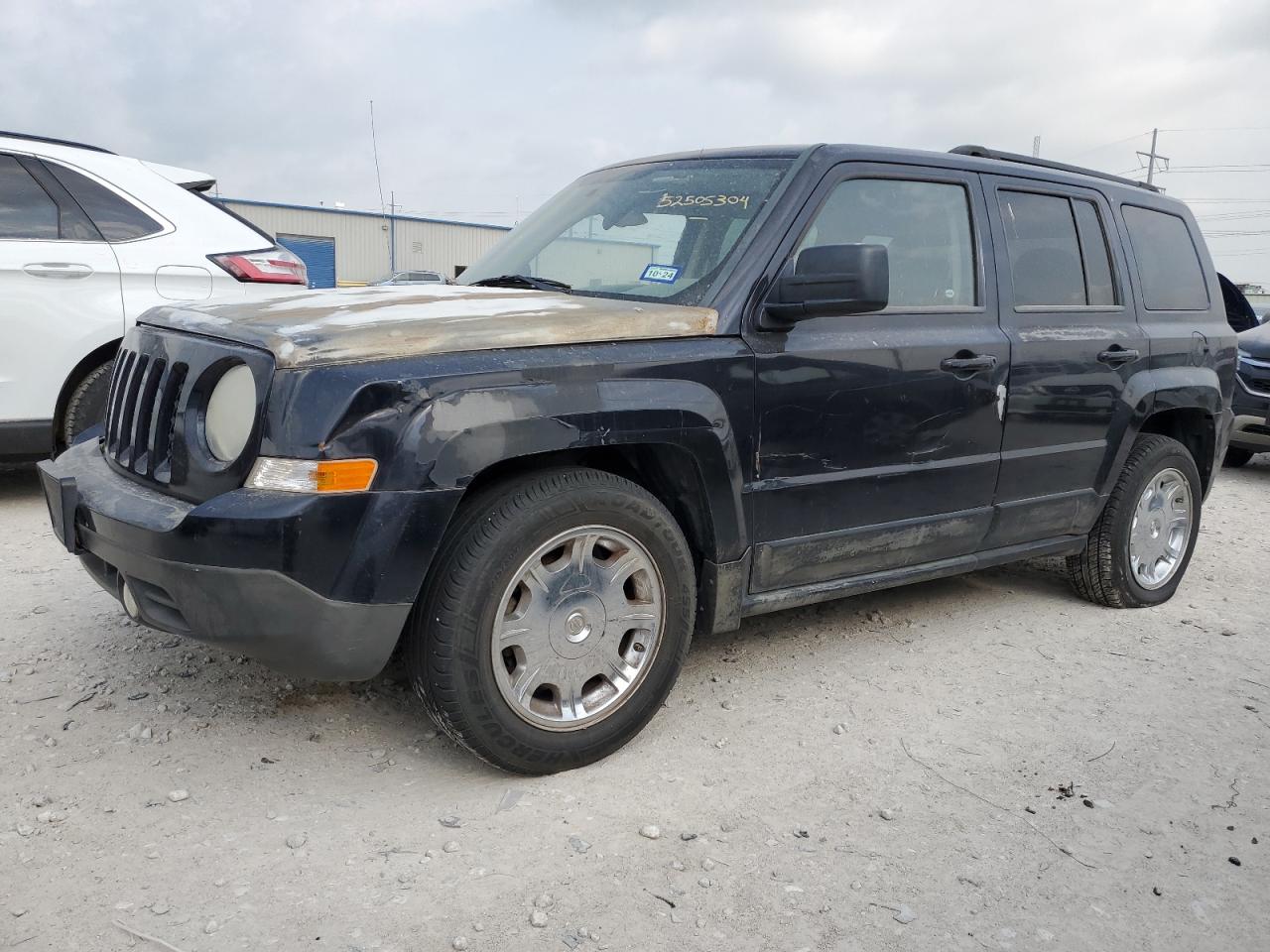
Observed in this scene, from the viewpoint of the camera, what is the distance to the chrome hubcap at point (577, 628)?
277 cm

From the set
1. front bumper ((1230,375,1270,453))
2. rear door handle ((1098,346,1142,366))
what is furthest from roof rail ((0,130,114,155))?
front bumper ((1230,375,1270,453))

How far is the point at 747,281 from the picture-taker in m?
3.16

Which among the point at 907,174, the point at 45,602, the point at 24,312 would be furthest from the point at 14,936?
the point at 24,312

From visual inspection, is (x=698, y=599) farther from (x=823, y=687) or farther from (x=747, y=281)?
(x=747, y=281)

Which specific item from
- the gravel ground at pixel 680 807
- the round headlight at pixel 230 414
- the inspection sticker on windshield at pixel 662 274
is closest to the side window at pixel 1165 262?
the gravel ground at pixel 680 807

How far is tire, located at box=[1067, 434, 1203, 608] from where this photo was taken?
452 cm

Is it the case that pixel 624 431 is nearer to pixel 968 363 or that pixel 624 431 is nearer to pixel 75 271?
pixel 968 363

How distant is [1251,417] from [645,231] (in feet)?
23.4

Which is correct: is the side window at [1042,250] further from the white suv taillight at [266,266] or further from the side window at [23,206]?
the side window at [23,206]

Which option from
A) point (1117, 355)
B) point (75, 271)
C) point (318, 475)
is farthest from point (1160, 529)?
point (75, 271)

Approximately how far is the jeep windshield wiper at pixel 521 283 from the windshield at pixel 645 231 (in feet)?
0.09

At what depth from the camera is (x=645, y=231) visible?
3.59 m

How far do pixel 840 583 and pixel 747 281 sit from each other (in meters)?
1.10

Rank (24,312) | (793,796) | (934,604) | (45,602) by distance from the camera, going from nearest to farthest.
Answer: (793,796) → (45,602) → (934,604) → (24,312)
